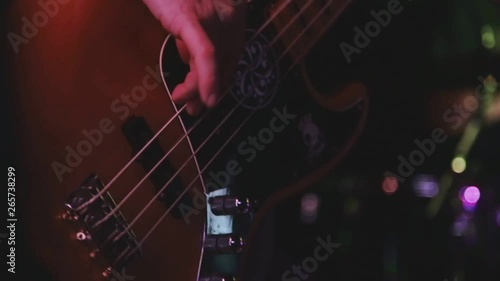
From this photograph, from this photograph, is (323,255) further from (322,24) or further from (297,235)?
(322,24)

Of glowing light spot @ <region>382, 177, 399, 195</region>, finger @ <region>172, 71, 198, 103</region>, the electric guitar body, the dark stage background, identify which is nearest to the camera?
the electric guitar body

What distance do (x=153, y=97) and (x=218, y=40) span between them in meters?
0.10

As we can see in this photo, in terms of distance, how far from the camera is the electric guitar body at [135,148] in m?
0.58

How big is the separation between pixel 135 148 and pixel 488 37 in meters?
1.40

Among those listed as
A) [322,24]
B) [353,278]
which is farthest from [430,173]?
[322,24]

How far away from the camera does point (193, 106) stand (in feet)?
2.35

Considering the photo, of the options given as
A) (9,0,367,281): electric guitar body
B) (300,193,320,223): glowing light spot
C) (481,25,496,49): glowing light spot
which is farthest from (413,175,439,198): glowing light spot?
(9,0,367,281): electric guitar body

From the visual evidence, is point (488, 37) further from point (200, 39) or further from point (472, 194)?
point (200, 39)

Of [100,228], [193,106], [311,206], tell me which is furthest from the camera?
[311,206]

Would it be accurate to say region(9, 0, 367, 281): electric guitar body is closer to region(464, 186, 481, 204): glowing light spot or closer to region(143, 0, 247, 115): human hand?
region(143, 0, 247, 115): human hand

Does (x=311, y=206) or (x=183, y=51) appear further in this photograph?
(x=311, y=206)

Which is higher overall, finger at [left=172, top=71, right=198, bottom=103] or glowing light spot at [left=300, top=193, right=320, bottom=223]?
finger at [left=172, top=71, right=198, bottom=103]

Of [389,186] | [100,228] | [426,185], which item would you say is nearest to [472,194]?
[426,185]

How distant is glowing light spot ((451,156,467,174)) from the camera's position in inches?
71.1
